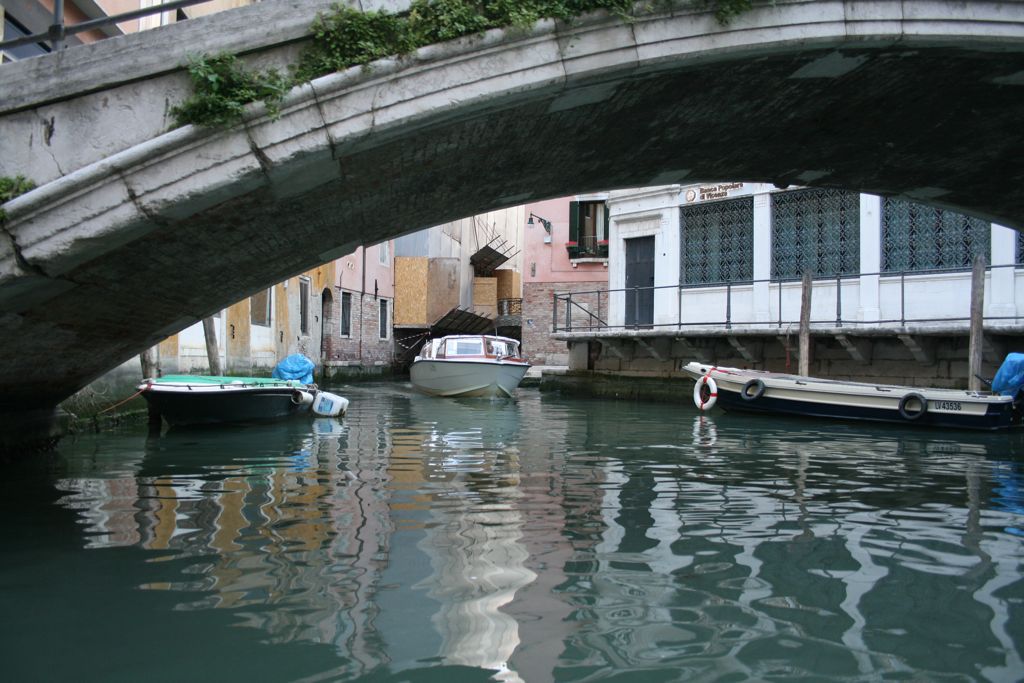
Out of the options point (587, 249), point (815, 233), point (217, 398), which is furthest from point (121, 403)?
point (587, 249)

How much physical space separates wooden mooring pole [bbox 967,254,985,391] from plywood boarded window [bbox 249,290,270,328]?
1293 cm

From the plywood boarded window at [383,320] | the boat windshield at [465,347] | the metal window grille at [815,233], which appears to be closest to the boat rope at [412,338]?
the plywood boarded window at [383,320]

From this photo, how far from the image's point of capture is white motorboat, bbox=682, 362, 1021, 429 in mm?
11297

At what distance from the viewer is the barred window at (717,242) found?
16.9m

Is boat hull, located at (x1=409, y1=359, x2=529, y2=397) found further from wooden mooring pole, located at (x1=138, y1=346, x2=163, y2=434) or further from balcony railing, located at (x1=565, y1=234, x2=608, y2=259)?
balcony railing, located at (x1=565, y1=234, x2=608, y2=259)

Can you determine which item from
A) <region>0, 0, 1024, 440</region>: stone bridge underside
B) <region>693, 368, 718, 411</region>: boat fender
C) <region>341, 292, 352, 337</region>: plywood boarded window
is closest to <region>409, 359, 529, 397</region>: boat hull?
<region>693, 368, 718, 411</region>: boat fender

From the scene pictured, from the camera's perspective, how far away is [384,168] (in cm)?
497

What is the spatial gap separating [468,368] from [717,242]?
20.3 ft

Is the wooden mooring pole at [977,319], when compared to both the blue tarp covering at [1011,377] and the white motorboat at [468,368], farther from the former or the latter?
the white motorboat at [468,368]

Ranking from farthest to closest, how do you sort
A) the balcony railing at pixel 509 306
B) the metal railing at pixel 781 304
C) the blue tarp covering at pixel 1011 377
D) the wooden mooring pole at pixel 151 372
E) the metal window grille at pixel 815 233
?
the balcony railing at pixel 509 306
the metal window grille at pixel 815 233
the metal railing at pixel 781 304
the blue tarp covering at pixel 1011 377
the wooden mooring pole at pixel 151 372

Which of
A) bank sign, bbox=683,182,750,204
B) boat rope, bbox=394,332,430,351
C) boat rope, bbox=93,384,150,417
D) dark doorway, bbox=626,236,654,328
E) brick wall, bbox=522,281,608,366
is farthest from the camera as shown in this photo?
boat rope, bbox=394,332,430,351

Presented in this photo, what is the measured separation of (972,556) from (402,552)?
9.78 feet

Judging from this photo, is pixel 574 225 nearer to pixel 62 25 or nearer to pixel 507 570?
pixel 62 25

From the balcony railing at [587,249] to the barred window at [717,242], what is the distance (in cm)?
959
